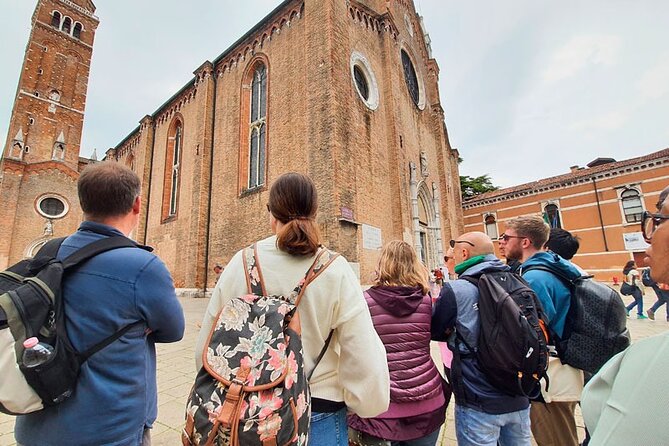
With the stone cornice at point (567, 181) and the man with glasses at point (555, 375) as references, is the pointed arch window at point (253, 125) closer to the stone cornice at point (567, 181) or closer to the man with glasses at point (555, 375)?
the man with glasses at point (555, 375)

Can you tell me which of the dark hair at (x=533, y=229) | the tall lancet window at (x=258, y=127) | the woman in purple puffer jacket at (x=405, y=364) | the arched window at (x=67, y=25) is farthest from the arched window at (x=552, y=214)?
the arched window at (x=67, y=25)

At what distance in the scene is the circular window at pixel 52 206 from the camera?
21.6 m

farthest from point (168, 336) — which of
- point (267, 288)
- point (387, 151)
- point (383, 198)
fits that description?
point (387, 151)

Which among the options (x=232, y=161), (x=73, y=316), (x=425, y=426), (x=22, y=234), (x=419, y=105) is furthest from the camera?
(x=22, y=234)

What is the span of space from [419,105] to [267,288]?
57.8 ft

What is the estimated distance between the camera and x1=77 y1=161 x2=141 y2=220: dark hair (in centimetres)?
144

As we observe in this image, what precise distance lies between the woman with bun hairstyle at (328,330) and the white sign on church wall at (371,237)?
845cm

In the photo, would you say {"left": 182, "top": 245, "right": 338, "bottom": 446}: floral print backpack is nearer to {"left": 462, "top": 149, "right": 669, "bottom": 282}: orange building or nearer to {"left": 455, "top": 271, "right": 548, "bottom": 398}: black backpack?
{"left": 455, "top": 271, "right": 548, "bottom": 398}: black backpack

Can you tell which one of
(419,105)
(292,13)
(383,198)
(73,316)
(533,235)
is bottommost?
(73,316)

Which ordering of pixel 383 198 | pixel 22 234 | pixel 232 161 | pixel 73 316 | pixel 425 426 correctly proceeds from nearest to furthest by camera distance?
pixel 73 316 → pixel 425 426 → pixel 383 198 → pixel 232 161 → pixel 22 234

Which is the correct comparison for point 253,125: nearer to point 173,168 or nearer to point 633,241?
point 173,168

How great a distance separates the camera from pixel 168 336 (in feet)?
4.87

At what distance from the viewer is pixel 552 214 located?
2278 centimetres

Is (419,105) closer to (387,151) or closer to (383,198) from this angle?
(387,151)
